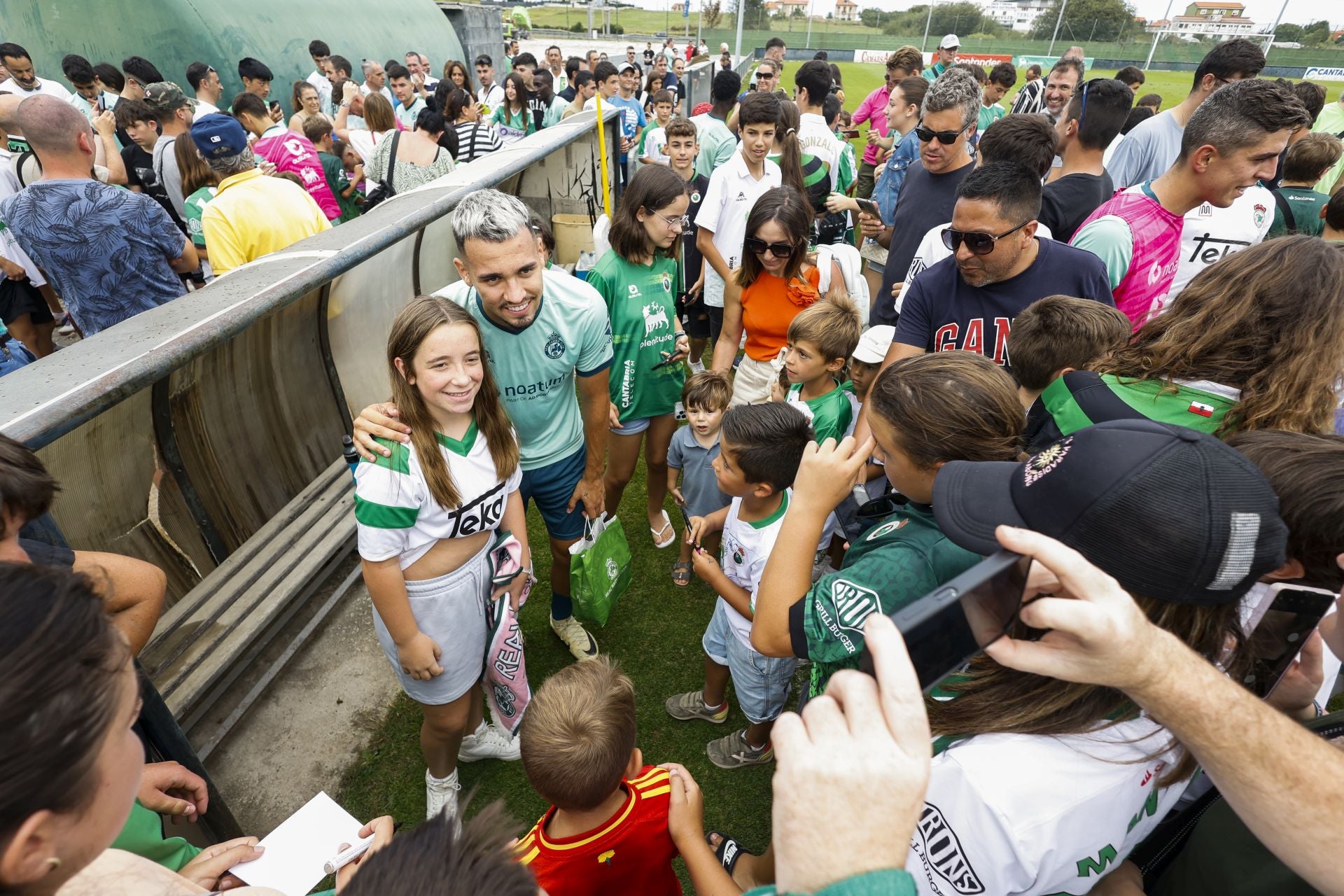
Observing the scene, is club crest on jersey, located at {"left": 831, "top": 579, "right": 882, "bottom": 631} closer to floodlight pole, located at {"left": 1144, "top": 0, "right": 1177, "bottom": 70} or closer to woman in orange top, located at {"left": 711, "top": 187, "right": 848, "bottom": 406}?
woman in orange top, located at {"left": 711, "top": 187, "right": 848, "bottom": 406}

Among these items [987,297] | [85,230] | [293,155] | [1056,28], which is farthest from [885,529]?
[1056,28]

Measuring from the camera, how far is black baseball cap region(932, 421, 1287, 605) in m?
1.14

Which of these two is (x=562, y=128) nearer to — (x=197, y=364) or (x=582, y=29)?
(x=197, y=364)

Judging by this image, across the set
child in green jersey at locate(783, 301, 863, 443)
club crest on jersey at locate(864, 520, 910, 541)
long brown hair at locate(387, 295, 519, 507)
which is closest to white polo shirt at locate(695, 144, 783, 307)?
child in green jersey at locate(783, 301, 863, 443)

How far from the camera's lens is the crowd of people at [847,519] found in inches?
39.9

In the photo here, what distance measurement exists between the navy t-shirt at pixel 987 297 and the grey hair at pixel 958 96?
5.60 ft

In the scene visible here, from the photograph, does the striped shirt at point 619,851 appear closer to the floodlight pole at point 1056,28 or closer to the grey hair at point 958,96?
the grey hair at point 958,96

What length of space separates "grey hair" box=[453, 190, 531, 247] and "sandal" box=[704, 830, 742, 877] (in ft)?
8.00

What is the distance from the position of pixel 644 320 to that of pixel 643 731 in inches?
85.6

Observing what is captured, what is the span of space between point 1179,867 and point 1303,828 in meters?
0.76

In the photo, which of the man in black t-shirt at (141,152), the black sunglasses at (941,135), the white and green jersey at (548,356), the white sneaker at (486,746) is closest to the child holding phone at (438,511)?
the white sneaker at (486,746)

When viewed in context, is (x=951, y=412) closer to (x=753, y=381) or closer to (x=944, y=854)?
(x=944, y=854)

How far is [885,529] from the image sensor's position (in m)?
1.83

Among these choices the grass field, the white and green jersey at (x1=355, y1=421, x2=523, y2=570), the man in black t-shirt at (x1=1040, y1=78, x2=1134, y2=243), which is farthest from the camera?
the man in black t-shirt at (x1=1040, y1=78, x2=1134, y2=243)
